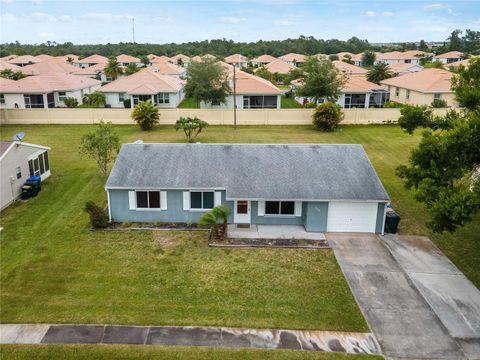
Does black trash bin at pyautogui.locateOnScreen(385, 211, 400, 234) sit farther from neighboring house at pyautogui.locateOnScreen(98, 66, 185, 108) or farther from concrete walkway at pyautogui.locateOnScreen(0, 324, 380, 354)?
neighboring house at pyautogui.locateOnScreen(98, 66, 185, 108)

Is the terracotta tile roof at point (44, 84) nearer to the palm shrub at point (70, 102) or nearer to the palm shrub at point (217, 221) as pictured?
the palm shrub at point (70, 102)

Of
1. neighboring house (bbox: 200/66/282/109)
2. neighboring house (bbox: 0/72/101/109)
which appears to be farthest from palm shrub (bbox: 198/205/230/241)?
neighboring house (bbox: 0/72/101/109)

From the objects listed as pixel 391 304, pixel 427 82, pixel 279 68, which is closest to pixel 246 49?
pixel 279 68

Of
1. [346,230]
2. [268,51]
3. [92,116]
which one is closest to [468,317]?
[346,230]

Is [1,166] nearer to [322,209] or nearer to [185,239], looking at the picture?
[185,239]

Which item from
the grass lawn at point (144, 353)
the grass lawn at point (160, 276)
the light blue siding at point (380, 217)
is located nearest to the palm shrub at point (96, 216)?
the grass lawn at point (160, 276)
